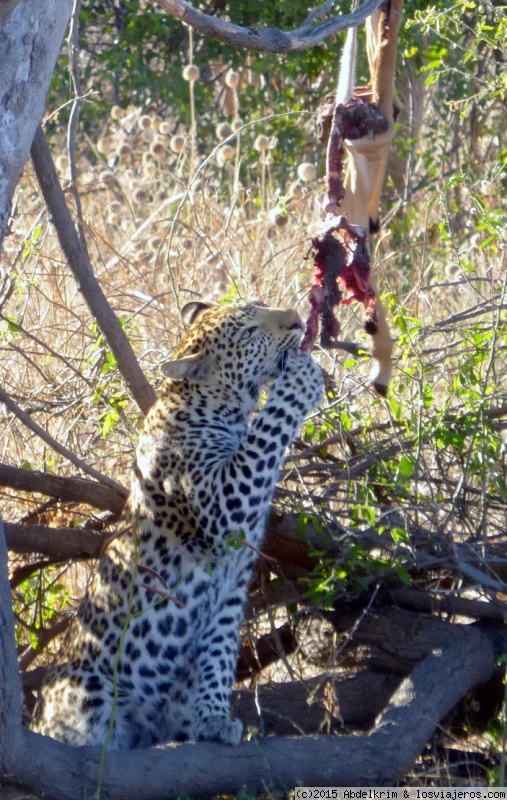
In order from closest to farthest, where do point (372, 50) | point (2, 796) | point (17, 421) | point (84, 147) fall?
point (2, 796) → point (372, 50) → point (17, 421) → point (84, 147)

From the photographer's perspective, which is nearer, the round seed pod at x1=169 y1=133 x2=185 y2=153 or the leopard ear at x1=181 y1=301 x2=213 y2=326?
the leopard ear at x1=181 y1=301 x2=213 y2=326

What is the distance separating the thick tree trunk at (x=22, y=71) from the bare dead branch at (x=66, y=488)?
1.86 m

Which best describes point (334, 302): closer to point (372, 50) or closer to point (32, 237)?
point (372, 50)

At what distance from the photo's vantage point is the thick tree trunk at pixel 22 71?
2930 mm

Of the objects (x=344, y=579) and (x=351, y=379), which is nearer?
(x=344, y=579)

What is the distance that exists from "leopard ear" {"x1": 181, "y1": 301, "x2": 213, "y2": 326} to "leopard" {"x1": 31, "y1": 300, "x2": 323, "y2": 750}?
19.5 inches

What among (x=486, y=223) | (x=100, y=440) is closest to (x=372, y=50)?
(x=486, y=223)

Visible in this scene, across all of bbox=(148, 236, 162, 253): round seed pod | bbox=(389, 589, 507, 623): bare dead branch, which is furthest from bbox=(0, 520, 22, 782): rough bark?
bbox=(148, 236, 162, 253): round seed pod

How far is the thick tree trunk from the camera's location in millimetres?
2930

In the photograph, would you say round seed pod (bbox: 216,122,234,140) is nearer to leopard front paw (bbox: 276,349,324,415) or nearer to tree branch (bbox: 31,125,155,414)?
tree branch (bbox: 31,125,155,414)

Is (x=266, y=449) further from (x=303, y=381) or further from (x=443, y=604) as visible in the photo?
(x=443, y=604)

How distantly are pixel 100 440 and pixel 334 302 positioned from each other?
211 cm

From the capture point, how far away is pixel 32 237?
5086 millimetres

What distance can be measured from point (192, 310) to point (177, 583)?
144cm
